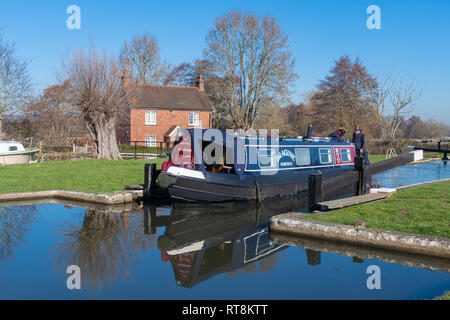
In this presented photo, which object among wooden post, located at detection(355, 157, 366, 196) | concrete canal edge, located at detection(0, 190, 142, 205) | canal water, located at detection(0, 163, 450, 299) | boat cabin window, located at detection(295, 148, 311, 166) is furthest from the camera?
boat cabin window, located at detection(295, 148, 311, 166)

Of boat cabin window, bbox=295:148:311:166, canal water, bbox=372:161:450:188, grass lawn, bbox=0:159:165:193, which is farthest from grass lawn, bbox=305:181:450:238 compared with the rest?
grass lawn, bbox=0:159:165:193

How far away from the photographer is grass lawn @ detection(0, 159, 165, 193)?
42.5 feet

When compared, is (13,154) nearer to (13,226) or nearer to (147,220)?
(13,226)

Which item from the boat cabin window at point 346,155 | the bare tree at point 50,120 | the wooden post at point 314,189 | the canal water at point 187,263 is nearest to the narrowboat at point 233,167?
the canal water at point 187,263

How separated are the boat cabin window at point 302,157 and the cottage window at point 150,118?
1098 inches

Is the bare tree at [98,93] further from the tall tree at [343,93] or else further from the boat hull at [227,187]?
the tall tree at [343,93]

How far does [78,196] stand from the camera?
11922mm

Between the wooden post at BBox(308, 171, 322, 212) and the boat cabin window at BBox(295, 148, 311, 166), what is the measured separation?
4.60 metres

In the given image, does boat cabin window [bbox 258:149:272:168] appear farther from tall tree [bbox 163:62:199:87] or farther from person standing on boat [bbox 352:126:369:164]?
tall tree [bbox 163:62:199:87]

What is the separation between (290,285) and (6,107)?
96.1 ft

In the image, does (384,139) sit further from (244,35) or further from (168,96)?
(168,96)

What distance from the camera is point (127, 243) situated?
313 inches

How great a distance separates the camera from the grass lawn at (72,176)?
1296 cm
